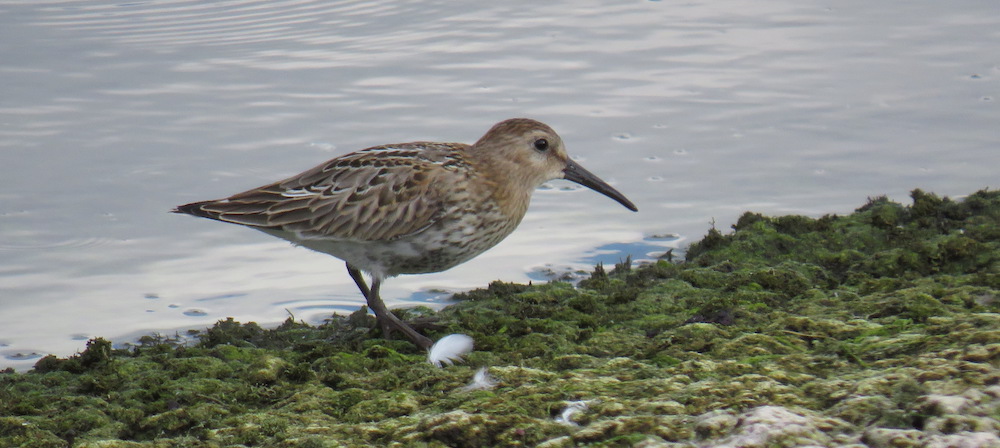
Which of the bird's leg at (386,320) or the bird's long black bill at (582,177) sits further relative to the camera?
the bird's long black bill at (582,177)

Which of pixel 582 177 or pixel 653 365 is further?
pixel 582 177

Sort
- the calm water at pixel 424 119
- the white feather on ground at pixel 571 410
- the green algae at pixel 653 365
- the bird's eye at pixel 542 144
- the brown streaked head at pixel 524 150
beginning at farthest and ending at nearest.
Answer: the calm water at pixel 424 119, the bird's eye at pixel 542 144, the brown streaked head at pixel 524 150, the white feather on ground at pixel 571 410, the green algae at pixel 653 365

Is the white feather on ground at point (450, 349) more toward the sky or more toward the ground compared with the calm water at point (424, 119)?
more toward the ground

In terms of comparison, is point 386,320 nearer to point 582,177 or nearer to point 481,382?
point 582,177

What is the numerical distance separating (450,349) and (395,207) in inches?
47.5

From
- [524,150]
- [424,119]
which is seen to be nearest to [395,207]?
[524,150]

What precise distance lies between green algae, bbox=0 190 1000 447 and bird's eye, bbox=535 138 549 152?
2.83 ft

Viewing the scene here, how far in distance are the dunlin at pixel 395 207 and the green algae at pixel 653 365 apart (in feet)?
1.19

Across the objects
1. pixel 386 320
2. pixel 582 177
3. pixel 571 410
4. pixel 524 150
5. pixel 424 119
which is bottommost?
pixel 571 410

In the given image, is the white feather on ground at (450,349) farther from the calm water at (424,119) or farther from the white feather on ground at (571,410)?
the calm water at (424,119)

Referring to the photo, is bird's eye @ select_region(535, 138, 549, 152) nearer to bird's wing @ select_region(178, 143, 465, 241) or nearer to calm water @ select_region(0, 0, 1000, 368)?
bird's wing @ select_region(178, 143, 465, 241)

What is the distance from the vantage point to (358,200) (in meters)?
6.58

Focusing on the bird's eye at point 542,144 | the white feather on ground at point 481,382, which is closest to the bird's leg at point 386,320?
the bird's eye at point 542,144

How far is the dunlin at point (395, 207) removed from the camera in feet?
21.3
